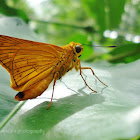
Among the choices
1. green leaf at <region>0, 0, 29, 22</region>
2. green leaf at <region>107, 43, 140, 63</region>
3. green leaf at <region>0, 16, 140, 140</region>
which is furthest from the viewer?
green leaf at <region>0, 0, 29, 22</region>

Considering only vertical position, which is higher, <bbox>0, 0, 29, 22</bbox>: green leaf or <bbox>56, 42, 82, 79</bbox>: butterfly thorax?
<bbox>0, 0, 29, 22</bbox>: green leaf

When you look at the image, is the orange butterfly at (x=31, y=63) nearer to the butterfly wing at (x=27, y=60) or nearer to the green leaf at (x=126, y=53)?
the butterfly wing at (x=27, y=60)

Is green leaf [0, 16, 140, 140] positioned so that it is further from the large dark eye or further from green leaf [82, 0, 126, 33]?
green leaf [82, 0, 126, 33]

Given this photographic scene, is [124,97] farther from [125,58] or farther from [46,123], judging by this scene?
[125,58]

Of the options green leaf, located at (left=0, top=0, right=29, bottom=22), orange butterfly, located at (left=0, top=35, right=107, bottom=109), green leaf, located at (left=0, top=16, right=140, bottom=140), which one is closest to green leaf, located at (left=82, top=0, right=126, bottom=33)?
green leaf, located at (left=0, top=0, right=29, bottom=22)

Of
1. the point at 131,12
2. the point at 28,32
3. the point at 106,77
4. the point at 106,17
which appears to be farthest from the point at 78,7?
the point at 106,77

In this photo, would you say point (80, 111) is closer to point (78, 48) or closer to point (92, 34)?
point (78, 48)

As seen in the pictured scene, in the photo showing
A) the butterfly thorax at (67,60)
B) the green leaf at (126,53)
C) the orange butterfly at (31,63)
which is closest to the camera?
the orange butterfly at (31,63)

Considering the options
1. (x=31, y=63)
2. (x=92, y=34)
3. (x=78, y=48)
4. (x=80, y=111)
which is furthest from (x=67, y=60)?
(x=92, y=34)

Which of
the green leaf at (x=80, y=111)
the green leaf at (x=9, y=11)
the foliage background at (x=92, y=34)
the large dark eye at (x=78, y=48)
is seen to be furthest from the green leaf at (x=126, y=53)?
the green leaf at (x=9, y=11)
